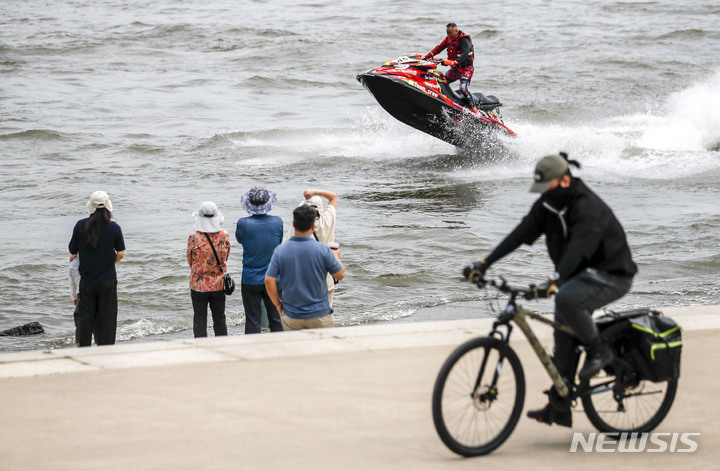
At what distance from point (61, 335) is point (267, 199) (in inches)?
132

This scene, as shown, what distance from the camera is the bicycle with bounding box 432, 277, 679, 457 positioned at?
4867 mm

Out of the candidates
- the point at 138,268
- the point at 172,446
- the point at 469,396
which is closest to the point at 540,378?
the point at 469,396

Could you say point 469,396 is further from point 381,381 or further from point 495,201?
point 495,201

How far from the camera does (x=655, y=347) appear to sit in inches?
202

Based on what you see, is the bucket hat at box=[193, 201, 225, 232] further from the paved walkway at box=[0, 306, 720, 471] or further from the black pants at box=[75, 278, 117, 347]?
the paved walkway at box=[0, 306, 720, 471]

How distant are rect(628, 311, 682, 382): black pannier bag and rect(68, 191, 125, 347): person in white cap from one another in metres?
4.44

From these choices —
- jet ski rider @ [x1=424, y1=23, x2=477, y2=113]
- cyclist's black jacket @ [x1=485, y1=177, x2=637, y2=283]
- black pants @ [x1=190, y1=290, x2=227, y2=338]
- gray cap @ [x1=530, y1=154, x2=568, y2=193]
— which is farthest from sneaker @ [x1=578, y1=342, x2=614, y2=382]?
jet ski rider @ [x1=424, y1=23, x2=477, y2=113]

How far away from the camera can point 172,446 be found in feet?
17.1

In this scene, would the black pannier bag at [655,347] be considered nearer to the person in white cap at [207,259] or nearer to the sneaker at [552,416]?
the sneaker at [552,416]

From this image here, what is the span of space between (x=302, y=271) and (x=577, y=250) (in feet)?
9.54

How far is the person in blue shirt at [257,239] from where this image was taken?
27.7 feet

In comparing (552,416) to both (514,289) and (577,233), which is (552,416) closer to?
(514,289)

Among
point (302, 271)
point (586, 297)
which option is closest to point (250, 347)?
point (302, 271)

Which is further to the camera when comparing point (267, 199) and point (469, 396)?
point (267, 199)
